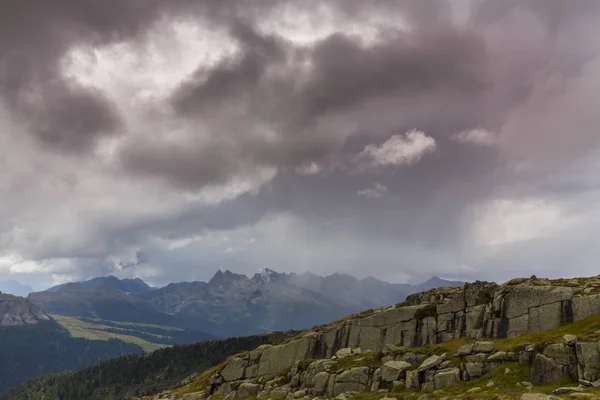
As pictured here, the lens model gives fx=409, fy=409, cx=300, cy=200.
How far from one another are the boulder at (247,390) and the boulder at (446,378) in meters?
51.1

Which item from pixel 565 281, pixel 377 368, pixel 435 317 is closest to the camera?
pixel 377 368

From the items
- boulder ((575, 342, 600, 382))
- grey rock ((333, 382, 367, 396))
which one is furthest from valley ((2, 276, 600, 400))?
grey rock ((333, 382, 367, 396))

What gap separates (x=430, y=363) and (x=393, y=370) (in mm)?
7423

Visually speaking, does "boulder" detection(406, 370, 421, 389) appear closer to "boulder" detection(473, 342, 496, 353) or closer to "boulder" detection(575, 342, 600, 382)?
"boulder" detection(473, 342, 496, 353)

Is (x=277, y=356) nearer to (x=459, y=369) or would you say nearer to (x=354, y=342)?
(x=354, y=342)

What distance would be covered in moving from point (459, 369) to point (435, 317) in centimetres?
3164

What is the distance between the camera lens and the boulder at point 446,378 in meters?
65.5

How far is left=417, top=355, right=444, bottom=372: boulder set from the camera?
70938 millimetres

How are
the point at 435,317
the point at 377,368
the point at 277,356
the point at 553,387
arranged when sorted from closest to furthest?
the point at 553,387 → the point at 377,368 → the point at 435,317 → the point at 277,356

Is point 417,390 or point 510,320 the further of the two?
point 510,320

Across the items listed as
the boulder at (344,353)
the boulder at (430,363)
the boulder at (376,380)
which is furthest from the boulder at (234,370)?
the boulder at (430,363)

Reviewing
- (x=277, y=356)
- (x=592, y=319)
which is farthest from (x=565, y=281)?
(x=277, y=356)

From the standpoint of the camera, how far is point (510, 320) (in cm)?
8188

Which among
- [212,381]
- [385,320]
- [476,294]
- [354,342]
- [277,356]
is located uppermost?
[476,294]
